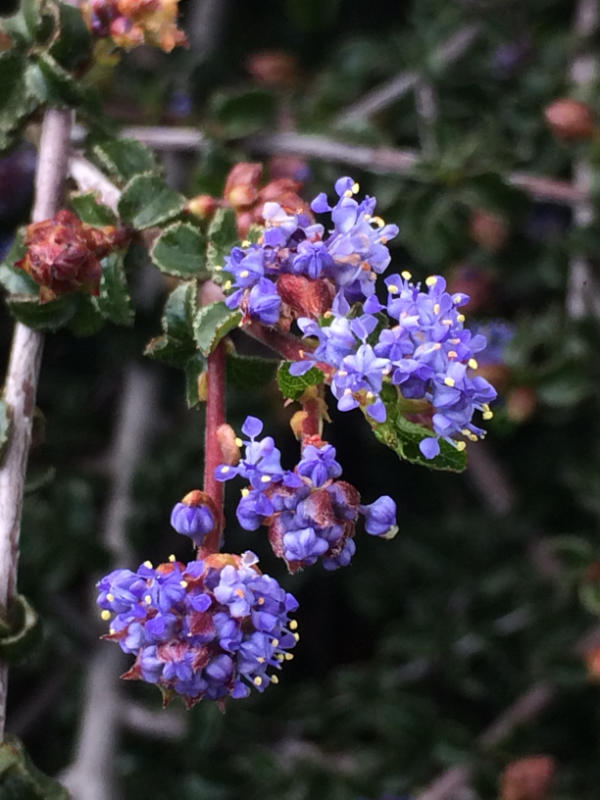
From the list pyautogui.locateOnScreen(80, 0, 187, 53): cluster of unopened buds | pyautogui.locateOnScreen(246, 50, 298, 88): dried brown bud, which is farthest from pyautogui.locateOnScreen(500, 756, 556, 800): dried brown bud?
pyautogui.locateOnScreen(246, 50, 298, 88): dried brown bud

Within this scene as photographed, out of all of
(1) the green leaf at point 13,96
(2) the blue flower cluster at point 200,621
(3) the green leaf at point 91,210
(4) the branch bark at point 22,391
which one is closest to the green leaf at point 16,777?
(4) the branch bark at point 22,391

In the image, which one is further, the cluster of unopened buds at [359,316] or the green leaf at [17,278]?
the green leaf at [17,278]

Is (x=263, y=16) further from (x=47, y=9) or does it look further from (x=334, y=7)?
(x=47, y=9)

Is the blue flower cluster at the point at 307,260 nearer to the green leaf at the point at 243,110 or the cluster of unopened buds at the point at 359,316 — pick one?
the cluster of unopened buds at the point at 359,316

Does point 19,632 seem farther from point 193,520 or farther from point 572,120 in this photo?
point 572,120

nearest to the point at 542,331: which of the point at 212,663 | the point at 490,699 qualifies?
the point at 490,699

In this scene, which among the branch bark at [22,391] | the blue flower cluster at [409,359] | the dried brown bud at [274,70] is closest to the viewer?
the blue flower cluster at [409,359]

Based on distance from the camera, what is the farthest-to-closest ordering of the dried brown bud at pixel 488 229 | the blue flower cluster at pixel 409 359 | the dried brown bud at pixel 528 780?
the dried brown bud at pixel 488 229, the dried brown bud at pixel 528 780, the blue flower cluster at pixel 409 359

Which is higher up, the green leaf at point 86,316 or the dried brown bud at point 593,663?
the green leaf at point 86,316
